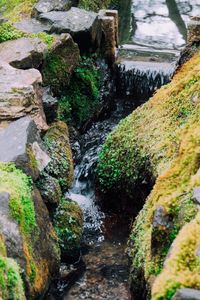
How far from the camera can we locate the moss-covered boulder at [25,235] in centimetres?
563

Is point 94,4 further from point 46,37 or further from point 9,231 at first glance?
point 9,231

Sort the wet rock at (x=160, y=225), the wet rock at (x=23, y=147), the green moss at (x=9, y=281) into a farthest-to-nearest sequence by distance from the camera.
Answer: the wet rock at (x=23, y=147), the wet rock at (x=160, y=225), the green moss at (x=9, y=281)

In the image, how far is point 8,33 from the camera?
10.7 m

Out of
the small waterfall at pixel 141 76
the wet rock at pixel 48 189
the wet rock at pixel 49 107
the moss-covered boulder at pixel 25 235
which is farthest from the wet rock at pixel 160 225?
the small waterfall at pixel 141 76

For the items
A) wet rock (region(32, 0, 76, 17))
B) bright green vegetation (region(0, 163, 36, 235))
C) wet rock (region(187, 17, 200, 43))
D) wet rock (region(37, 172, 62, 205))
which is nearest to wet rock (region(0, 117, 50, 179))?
bright green vegetation (region(0, 163, 36, 235))

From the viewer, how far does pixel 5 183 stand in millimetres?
6098

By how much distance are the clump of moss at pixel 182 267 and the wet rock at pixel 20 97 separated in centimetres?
394

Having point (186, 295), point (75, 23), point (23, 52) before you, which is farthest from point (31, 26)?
point (186, 295)

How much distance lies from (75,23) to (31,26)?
3.07ft

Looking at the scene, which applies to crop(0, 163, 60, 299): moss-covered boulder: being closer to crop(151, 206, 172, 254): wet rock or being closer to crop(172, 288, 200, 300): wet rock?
crop(151, 206, 172, 254): wet rock

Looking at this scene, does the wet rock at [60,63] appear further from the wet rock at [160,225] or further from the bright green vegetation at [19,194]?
the wet rock at [160,225]

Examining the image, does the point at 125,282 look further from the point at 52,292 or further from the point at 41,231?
the point at 41,231

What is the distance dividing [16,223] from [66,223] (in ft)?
7.12

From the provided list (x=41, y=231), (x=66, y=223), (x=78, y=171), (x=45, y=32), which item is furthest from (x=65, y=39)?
(x=41, y=231)
